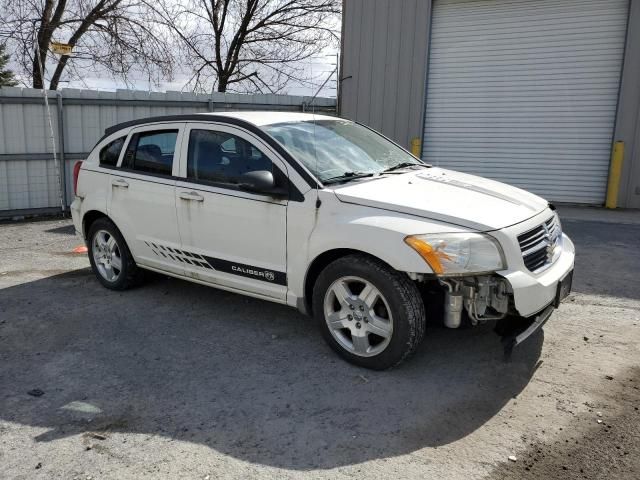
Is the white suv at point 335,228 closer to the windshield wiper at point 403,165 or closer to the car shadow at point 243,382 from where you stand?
the windshield wiper at point 403,165

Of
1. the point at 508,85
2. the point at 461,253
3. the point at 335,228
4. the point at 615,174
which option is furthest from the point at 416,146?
the point at 461,253

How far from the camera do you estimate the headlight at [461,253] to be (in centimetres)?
352

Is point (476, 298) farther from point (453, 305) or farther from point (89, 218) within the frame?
point (89, 218)

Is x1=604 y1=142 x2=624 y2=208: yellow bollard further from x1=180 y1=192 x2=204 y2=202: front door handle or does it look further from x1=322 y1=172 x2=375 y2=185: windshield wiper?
x1=180 y1=192 x2=204 y2=202: front door handle

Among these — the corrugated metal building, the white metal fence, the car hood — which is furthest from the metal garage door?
the car hood

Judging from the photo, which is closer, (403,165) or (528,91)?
(403,165)

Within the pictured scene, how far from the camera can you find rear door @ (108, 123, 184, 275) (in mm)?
5051

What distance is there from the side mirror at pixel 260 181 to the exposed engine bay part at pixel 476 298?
1.39 metres

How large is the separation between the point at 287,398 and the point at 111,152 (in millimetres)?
3365

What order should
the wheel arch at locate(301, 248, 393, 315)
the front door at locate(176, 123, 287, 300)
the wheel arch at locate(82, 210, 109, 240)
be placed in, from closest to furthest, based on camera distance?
the wheel arch at locate(301, 248, 393, 315), the front door at locate(176, 123, 287, 300), the wheel arch at locate(82, 210, 109, 240)

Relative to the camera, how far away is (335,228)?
392cm

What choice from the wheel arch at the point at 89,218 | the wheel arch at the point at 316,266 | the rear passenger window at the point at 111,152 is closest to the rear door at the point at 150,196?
the rear passenger window at the point at 111,152

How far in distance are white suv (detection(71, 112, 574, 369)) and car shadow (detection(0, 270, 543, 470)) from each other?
0.35 m

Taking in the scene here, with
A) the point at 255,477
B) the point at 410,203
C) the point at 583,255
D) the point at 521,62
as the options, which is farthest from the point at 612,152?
the point at 255,477
